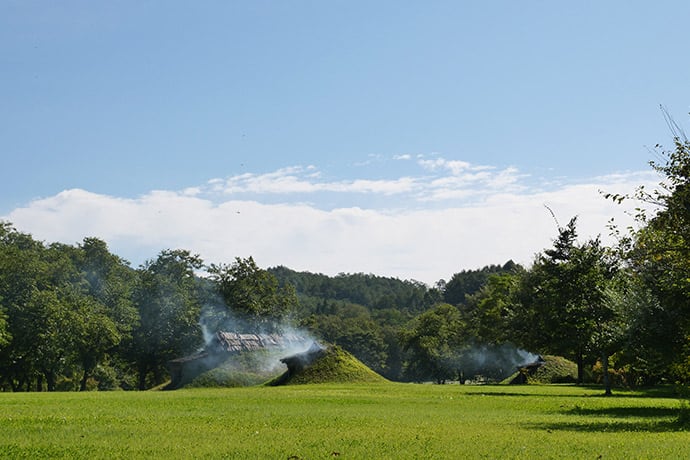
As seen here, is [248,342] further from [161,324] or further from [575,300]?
[575,300]

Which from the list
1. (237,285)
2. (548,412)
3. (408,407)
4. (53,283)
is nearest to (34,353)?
(53,283)

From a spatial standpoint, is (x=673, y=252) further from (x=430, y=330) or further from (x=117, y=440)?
(x=430, y=330)

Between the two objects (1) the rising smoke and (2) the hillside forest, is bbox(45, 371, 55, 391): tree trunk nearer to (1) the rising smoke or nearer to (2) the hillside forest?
(2) the hillside forest

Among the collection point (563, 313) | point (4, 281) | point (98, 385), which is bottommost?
point (98, 385)

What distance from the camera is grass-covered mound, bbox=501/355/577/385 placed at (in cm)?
6931

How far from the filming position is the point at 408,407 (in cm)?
3070

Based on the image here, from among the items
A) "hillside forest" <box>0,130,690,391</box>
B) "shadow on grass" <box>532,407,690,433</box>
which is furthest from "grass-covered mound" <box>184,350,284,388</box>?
"shadow on grass" <box>532,407,690,433</box>

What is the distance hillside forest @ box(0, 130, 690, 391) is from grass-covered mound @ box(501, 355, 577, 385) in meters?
1.99

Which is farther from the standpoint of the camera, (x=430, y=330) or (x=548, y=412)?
(x=430, y=330)

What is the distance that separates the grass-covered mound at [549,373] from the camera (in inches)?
2729

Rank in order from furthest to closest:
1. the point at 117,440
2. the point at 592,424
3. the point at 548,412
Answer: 1. the point at 548,412
2. the point at 592,424
3. the point at 117,440

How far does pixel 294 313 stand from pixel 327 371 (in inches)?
1235

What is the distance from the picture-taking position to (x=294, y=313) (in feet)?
306

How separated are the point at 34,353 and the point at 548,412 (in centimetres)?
5794
